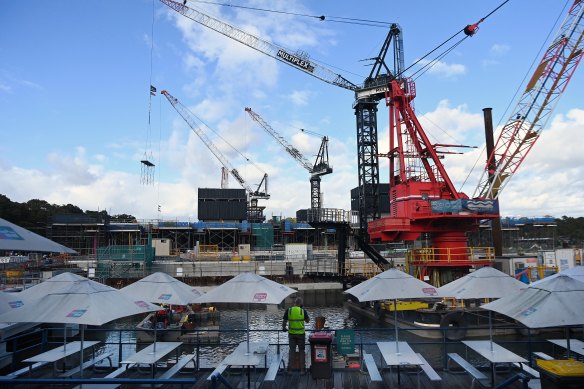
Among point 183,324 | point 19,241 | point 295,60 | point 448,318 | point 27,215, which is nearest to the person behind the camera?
point 19,241

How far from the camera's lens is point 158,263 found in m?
45.1

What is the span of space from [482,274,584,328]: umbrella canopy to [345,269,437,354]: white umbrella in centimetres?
206

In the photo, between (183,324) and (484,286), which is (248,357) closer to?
(484,286)

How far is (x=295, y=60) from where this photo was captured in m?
71.6

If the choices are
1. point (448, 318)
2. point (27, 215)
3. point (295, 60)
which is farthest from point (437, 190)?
point (27, 215)

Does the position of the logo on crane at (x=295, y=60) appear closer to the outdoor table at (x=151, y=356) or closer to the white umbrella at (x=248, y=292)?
the white umbrella at (x=248, y=292)

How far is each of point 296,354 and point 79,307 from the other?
16.8ft

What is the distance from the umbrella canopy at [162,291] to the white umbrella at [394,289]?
4241 mm

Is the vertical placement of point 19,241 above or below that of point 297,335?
above

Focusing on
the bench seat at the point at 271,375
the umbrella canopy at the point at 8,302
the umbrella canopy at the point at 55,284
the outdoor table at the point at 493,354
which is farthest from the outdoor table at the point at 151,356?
the outdoor table at the point at 493,354

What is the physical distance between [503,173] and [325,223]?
51.8ft

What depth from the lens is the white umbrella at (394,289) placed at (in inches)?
361

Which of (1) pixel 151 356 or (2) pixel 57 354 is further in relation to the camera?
(2) pixel 57 354

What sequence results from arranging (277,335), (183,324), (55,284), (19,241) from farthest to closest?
(183,324) → (277,335) → (55,284) → (19,241)
